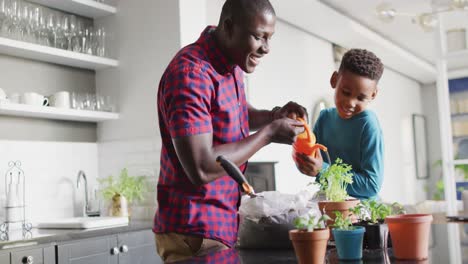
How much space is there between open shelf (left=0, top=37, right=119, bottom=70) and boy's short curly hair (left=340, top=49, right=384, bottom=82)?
Result: 2197 millimetres

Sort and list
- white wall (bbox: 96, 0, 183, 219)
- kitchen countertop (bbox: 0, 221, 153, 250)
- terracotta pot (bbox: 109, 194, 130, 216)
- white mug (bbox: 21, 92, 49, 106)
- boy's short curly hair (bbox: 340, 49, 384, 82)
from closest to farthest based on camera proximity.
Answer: boy's short curly hair (bbox: 340, 49, 384, 82)
kitchen countertop (bbox: 0, 221, 153, 250)
white mug (bbox: 21, 92, 49, 106)
terracotta pot (bbox: 109, 194, 130, 216)
white wall (bbox: 96, 0, 183, 219)

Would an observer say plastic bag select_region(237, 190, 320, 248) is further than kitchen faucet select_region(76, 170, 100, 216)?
No

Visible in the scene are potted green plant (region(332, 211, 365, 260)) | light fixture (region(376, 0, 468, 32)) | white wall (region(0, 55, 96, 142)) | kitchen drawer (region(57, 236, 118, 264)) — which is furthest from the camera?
light fixture (region(376, 0, 468, 32))

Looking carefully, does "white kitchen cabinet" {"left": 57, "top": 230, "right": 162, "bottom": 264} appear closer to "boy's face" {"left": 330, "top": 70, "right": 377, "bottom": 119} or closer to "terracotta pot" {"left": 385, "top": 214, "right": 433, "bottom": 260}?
"boy's face" {"left": 330, "top": 70, "right": 377, "bottom": 119}

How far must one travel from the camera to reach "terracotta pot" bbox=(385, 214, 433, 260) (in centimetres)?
123

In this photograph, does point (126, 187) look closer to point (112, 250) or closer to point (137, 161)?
point (137, 161)

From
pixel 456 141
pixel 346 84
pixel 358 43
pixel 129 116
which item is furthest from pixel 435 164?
pixel 346 84

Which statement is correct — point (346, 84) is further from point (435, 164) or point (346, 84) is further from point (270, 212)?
point (435, 164)

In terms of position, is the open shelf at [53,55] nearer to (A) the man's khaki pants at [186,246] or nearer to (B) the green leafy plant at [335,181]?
(A) the man's khaki pants at [186,246]

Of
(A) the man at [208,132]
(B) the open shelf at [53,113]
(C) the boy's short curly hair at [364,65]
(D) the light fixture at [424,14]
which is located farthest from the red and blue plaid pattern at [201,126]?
(D) the light fixture at [424,14]

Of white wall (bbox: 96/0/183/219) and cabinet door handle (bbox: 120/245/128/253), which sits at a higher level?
white wall (bbox: 96/0/183/219)

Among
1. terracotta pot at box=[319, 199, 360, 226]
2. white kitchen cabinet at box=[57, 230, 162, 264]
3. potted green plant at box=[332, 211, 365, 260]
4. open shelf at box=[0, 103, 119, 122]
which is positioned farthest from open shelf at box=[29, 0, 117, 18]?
potted green plant at box=[332, 211, 365, 260]

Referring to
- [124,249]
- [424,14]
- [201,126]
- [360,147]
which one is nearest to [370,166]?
[360,147]

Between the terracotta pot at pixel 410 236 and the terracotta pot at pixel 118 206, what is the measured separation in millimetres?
2493
